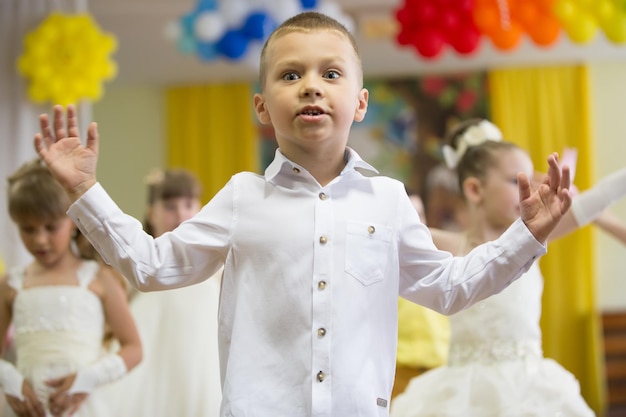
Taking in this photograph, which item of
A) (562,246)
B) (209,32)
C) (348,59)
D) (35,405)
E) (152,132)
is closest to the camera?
(348,59)

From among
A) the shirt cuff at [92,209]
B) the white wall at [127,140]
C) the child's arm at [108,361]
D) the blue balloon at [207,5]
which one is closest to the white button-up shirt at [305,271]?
the shirt cuff at [92,209]

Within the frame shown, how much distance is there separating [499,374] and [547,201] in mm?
1158

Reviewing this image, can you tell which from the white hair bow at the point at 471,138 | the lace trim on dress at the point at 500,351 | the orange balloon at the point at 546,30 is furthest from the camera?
the orange balloon at the point at 546,30

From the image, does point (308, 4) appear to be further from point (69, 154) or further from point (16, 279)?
point (69, 154)

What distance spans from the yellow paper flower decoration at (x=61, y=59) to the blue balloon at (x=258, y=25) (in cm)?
87

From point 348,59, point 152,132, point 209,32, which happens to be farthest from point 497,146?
point 152,132

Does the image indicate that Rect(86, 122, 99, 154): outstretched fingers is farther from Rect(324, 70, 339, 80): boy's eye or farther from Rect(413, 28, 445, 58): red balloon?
Rect(413, 28, 445, 58): red balloon

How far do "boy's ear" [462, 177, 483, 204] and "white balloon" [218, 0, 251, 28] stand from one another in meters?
2.82

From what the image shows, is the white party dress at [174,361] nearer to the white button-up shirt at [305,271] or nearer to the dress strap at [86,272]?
the dress strap at [86,272]

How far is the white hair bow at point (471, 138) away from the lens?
326cm

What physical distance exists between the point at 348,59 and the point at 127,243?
22.3 inches

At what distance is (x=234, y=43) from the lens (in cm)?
561

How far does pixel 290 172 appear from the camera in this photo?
1.83m

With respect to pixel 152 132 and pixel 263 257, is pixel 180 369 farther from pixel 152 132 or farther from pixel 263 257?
pixel 152 132
